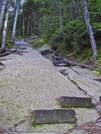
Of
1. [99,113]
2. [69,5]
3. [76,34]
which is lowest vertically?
[99,113]

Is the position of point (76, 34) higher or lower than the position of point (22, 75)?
higher

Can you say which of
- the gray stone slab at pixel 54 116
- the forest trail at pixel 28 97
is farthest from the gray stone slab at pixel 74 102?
the gray stone slab at pixel 54 116

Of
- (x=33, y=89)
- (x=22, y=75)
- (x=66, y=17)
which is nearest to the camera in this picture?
(x=33, y=89)

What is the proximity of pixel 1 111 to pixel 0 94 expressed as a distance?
909 millimetres

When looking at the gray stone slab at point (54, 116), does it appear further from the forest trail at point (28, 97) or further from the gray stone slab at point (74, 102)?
the gray stone slab at point (74, 102)

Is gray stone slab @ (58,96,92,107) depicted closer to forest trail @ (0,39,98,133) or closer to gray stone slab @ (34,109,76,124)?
forest trail @ (0,39,98,133)

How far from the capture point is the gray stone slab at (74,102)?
3863 millimetres

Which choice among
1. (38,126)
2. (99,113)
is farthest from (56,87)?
(38,126)

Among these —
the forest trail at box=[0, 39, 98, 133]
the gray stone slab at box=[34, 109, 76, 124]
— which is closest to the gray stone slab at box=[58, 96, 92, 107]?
the forest trail at box=[0, 39, 98, 133]

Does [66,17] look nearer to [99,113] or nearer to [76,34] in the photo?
[76,34]

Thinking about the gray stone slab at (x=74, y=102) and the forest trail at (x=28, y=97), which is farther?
the gray stone slab at (x=74, y=102)

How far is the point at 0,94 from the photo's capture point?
4.11 meters

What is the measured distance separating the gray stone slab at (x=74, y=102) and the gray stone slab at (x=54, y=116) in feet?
1.96

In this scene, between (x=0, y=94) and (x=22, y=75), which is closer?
(x=0, y=94)
